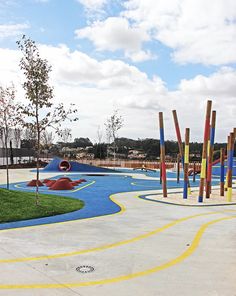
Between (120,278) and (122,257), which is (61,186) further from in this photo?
(120,278)

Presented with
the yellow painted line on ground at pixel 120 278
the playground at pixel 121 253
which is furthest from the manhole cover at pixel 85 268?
the yellow painted line on ground at pixel 120 278

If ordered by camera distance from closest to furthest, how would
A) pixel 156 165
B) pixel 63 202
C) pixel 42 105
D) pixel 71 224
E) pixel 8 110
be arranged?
pixel 71 224 < pixel 42 105 < pixel 63 202 < pixel 8 110 < pixel 156 165

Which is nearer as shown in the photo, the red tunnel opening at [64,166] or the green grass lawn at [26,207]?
the green grass lawn at [26,207]

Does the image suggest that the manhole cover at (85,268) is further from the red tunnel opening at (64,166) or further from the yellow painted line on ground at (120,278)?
the red tunnel opening at (64,166)

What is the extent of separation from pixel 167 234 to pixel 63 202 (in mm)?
5576

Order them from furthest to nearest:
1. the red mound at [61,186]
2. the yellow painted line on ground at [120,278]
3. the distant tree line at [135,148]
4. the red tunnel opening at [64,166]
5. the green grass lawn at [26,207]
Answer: the distant tree line at [135,148] < the red tunnel opening at [64,166] < the red mound at [61,186] < the green grass lawn at [26,207] < the yellow painted line on ground at [120,278]

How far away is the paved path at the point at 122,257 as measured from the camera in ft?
15.5

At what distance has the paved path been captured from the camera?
4.72 metres

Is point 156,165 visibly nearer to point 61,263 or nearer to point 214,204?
point 214,204

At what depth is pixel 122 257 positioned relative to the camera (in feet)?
20.2

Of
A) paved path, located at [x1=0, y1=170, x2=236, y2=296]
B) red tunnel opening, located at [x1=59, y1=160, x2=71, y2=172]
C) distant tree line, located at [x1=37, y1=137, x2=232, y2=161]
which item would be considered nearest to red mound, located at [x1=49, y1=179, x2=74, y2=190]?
paved path, located at [x1=0, y1=170, x2=236, y2=296]

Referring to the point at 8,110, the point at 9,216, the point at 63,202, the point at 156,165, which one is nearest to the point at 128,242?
the point at 9,216

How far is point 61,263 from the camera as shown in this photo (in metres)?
5.73

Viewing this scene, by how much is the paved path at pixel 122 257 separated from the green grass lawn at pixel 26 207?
1.31 metres
